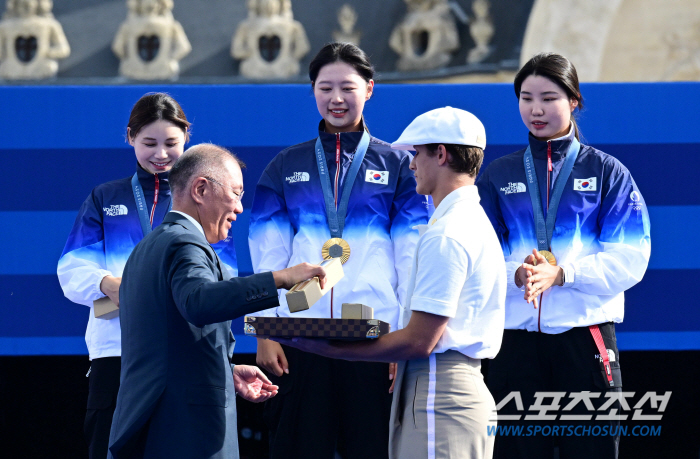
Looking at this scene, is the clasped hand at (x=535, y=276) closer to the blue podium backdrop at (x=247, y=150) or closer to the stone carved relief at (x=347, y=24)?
the blue podium backdrop at (x=247, y=150)

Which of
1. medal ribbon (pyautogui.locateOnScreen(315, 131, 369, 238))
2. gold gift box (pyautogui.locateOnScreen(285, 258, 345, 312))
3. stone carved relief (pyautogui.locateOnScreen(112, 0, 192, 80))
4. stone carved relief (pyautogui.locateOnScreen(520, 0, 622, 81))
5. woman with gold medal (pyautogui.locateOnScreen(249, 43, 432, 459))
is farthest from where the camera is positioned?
stone carved relief (pyautogui.locateOnScreen(112, 0, 192, 80))

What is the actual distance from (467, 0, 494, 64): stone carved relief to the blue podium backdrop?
22683 millimetres

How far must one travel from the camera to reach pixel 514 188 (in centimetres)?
361

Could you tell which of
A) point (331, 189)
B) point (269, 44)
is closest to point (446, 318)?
point (331, 189)

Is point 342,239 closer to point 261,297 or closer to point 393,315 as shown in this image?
point 393,315

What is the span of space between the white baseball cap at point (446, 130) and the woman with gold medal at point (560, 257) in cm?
82

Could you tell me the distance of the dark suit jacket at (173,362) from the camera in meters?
2.44

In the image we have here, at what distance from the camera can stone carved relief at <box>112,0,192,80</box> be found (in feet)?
84.8

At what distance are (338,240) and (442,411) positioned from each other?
3.83ft

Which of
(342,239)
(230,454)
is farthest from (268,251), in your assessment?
(230,454)

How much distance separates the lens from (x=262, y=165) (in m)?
4.20

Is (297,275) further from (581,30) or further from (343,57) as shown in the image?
(581,30)

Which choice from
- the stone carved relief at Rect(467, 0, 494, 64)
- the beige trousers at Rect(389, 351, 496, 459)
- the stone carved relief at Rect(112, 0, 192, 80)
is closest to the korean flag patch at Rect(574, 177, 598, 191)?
the beige trousers at Rect(389, 351, 496, 459)

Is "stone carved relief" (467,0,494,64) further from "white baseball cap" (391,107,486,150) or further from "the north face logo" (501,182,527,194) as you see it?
"white baseball cap" (391,107,486,150)
